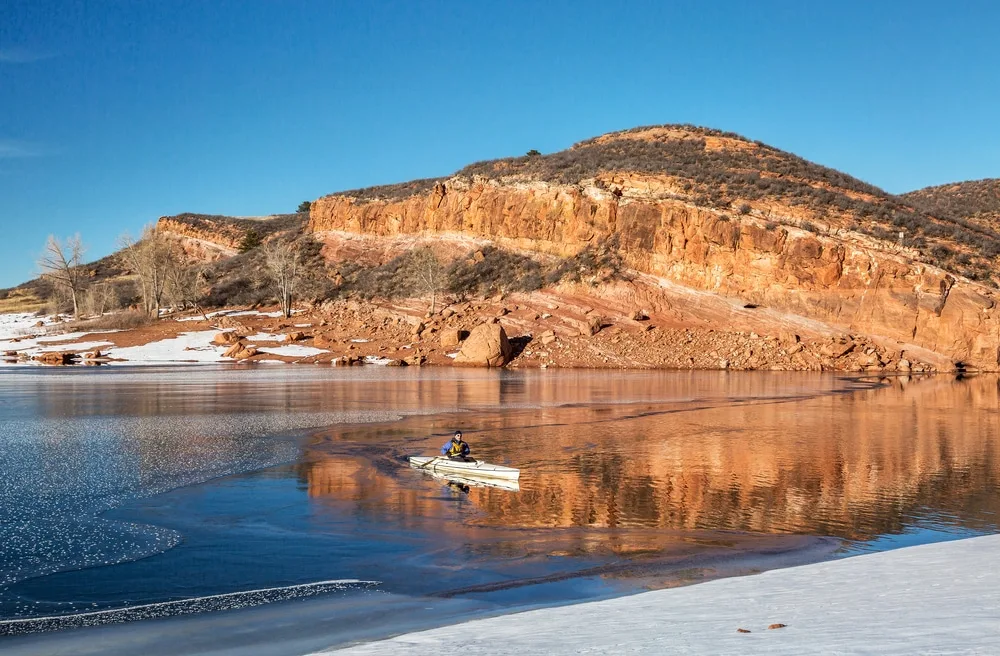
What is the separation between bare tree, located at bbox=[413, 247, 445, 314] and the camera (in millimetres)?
66188

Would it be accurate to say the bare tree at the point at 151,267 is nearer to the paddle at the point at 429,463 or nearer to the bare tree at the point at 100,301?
the bare tree at the point at 100,301

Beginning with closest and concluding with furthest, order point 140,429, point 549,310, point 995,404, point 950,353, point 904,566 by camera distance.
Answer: point 904,566 < point 140,429 < point 995,404 < point 950,353 < point 549,310

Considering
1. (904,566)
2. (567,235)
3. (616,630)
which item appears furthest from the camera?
(567,235)

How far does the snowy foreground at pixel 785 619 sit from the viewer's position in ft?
21.0

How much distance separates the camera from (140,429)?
2534 centimetres

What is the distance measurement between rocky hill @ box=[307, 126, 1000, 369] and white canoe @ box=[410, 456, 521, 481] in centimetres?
4431

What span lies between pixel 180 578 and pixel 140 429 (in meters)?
15.6

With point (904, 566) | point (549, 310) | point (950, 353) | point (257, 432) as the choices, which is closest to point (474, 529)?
point (904, 566)

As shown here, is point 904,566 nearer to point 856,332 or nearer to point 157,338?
point 856,332

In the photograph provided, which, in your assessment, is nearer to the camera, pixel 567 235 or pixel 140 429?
pixel 140 429

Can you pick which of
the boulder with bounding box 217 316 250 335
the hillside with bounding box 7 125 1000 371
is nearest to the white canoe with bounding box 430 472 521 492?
the hillside with bounding box 7 125 1000 371

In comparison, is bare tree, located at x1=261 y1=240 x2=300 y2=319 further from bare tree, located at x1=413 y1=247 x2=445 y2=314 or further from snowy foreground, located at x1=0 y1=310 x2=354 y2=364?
bare tree, located at x1=413 y1=247 x2=445 y2=314

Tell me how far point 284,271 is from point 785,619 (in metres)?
67.7

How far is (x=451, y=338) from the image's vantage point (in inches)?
2282
